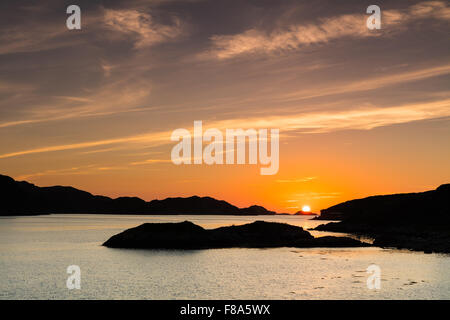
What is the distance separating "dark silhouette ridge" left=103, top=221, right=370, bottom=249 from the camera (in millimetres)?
107938

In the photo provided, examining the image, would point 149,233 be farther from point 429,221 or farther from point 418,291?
point 429,221

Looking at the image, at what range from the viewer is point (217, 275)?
226 ft

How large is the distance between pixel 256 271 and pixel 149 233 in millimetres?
43647

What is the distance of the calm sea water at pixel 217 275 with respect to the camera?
2089 inches

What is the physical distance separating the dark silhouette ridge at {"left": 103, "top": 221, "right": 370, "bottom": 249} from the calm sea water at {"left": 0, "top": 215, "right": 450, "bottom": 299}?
17.5 feet

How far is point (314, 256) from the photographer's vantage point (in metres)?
99.1

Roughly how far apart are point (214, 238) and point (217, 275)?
45153mm

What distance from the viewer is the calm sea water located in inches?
2089

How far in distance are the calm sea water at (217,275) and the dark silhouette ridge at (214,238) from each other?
535cm

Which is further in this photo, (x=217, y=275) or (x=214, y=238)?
(x=214, y=238)

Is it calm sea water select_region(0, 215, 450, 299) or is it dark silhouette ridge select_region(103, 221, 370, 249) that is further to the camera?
dark silhouette ridge select_region(103, 221, 370, 249)
